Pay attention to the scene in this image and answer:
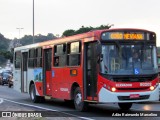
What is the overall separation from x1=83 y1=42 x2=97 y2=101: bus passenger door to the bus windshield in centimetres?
63

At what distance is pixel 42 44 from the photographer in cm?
2203

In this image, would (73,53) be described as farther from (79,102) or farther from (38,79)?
(38,79)

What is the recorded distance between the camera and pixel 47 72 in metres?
21.3

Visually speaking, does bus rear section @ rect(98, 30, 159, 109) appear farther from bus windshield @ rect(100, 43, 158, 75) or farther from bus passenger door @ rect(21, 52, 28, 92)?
bus passenger door @ rect(21, 52, 28, 92)

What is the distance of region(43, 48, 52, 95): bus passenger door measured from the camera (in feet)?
68.5

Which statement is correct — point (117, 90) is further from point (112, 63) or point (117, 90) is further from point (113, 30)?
point (113, 30)

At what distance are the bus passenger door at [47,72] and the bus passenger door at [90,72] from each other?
14.4 ft

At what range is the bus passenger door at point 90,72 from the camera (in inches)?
631

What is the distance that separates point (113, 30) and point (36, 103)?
8.31m

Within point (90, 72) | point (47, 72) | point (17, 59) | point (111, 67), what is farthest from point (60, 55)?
point (17, 59)

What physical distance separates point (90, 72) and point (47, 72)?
5.23 m

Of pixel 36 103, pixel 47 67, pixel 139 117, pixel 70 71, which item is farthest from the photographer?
pixel 36 103

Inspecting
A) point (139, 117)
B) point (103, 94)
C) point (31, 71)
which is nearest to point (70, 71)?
point (103, 94)

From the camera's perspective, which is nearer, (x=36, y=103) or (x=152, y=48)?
(x=152, y=48)
